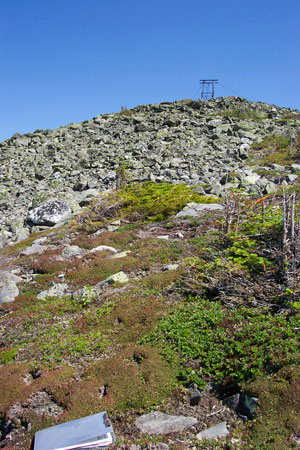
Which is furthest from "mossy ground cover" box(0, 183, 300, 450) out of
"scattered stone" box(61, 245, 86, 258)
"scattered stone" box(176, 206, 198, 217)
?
"scattered stone" box(176, 206, 198, 217)

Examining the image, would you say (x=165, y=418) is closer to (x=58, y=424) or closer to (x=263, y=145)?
(x=58, y=424)

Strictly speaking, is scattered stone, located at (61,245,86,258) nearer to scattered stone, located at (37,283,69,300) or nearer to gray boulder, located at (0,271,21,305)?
gray boulder, located at (0,271,21,305)

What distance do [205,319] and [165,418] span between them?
206 centimetres

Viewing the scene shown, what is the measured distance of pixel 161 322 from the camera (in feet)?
22.4

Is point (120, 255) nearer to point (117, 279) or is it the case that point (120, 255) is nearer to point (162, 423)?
point (117, 279)

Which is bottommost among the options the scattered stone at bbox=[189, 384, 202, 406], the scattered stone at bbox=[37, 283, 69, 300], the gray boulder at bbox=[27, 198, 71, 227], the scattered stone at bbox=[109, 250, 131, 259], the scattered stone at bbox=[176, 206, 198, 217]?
the scattered stone at bbox=[189, 384, 202, 406]

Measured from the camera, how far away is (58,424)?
4910 mm

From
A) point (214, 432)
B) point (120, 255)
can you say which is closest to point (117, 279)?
point (120, 255)

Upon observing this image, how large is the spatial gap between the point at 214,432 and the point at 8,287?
23.9 feet

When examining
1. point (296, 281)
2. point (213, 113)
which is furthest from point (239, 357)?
point (213, 113)

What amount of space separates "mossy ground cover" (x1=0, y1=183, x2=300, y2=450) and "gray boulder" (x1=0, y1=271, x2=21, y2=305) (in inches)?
14.9

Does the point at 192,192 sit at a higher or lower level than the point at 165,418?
higher

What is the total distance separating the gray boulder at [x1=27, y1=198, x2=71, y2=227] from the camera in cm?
1939

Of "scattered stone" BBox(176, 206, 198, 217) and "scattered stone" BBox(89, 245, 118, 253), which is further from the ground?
"scattered stone" BBox(176, 206, 198, 217)
